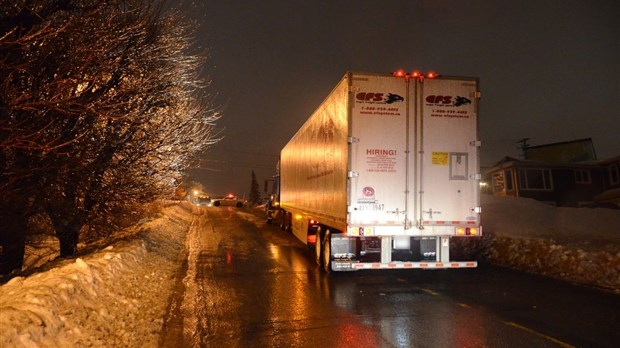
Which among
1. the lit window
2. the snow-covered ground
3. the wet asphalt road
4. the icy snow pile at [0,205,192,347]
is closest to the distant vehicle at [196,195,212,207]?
the snow-covered ground

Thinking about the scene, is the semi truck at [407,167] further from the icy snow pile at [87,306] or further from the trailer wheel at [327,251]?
the icy snow pile at [87,306]

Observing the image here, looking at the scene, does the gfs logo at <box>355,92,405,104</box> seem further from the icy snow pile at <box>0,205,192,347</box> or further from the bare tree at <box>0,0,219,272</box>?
the icy snow pile at <box>0,205,192,347</box>

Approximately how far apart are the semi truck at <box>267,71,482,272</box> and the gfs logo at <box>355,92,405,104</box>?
0.02m

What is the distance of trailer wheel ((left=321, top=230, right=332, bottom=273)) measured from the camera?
11594 mm

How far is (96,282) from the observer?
7914 mm

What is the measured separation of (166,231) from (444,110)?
13.8 meters

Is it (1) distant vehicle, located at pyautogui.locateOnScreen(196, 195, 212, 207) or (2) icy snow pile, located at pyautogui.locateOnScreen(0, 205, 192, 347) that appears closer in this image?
(2) icy snow pile, located at pyautogui.locateOnScreen(0, 205, 192, 347)

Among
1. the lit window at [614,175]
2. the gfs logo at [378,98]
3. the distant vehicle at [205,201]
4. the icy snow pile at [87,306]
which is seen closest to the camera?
the icy snow pile at [87,306]

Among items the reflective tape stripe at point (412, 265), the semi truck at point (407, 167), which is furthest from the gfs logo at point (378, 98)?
the reflective tape stripe at point (412, 265)

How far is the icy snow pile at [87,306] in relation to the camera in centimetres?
523

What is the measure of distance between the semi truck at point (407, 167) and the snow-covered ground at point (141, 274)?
10.1 ft

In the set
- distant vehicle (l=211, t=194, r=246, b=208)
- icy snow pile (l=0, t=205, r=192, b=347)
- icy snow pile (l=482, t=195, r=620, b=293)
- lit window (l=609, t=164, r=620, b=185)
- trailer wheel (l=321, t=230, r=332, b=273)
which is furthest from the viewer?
distant vehicle (l=211, t=194, r=246, b=208)

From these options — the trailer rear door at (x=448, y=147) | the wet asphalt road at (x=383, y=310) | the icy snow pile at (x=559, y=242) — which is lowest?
the wet asphalt road at (x=383, y=310)

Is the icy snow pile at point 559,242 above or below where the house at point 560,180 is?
below
